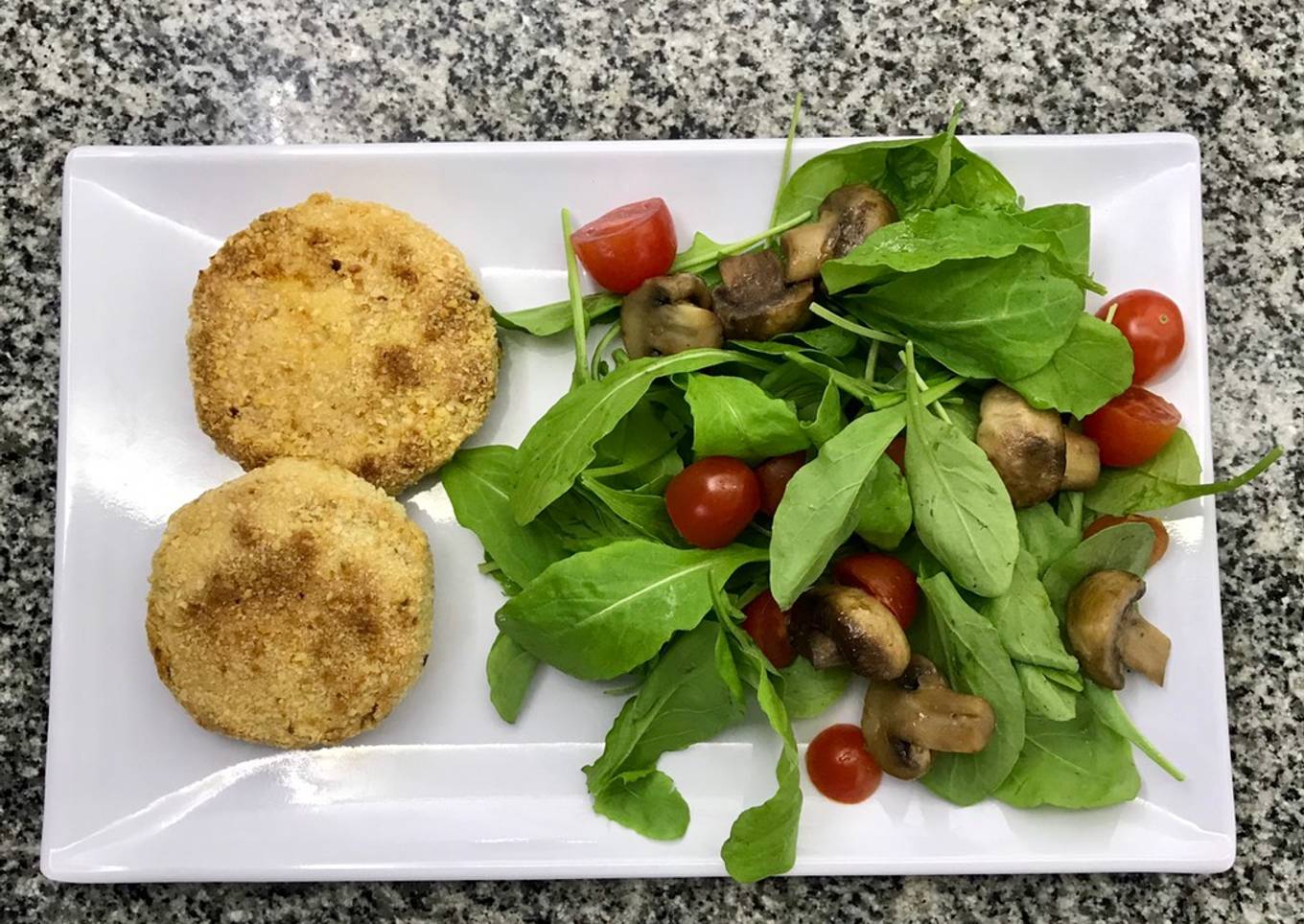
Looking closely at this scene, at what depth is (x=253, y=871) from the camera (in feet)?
5.56

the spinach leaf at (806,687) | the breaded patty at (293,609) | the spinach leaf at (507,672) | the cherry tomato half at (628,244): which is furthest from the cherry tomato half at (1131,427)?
the breaded patty at (293,609)

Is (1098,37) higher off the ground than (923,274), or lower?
higher

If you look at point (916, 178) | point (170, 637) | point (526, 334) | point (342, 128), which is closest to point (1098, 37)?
point (916, 178)

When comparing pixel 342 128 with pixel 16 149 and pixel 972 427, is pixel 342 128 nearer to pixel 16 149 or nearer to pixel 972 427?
pixel 16 149

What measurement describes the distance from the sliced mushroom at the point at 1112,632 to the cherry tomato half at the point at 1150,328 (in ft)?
1.06

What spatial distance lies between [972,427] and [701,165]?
1.92 feet

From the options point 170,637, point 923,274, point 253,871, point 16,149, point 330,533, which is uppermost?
point 923,274

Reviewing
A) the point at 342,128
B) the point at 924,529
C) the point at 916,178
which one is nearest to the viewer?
the point at 924,529

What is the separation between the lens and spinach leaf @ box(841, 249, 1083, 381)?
5.23 feet

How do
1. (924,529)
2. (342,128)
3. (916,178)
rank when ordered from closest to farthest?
(924,529) < (916,178) < (342,128)

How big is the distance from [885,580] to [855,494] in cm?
20

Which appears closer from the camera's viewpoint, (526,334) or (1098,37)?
(526,334)

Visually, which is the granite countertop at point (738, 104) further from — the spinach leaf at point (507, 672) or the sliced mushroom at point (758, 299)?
the spinach leaf at point (507, 672)

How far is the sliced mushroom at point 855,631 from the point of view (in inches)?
61.9
